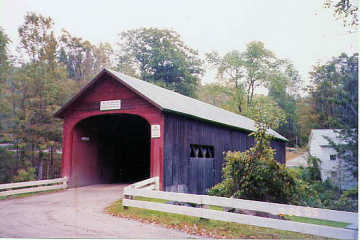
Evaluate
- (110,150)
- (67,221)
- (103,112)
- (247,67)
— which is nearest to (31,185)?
(103,112)

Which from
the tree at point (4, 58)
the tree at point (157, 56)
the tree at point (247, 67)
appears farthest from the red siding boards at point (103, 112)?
the tree at point (247, 67)

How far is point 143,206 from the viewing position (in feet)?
29.5

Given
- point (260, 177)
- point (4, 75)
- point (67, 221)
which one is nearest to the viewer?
point (67, 221)

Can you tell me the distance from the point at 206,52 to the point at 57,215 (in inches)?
1258

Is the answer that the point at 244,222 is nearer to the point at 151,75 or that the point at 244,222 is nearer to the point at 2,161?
the point at 2,161

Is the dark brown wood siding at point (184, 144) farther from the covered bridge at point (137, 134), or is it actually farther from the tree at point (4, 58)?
the tree at point (4, 58)

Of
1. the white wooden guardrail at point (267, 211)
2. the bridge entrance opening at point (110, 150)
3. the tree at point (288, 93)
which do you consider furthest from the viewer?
the tree at point (288, 93)

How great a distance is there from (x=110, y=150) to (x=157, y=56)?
19.6m

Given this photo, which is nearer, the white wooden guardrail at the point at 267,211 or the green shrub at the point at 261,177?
the white wooden guardrail at the point at 267,211

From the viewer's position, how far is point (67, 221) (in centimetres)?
792

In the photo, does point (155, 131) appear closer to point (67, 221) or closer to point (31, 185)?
point (67, 221)

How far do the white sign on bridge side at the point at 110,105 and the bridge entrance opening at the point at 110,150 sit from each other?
1664 mm

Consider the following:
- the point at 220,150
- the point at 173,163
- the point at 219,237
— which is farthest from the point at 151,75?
the point at 219,237

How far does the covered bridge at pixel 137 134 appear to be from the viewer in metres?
12.0
